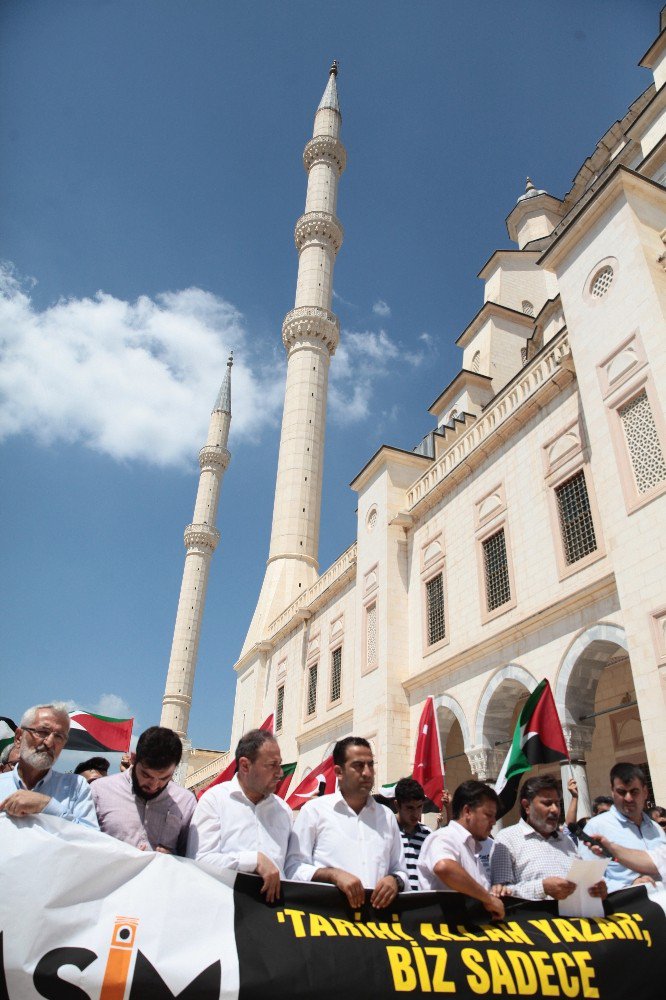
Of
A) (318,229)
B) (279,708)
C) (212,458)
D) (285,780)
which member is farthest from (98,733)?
(212,458)

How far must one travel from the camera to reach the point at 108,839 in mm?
2850

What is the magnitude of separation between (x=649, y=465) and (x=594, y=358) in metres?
1.95

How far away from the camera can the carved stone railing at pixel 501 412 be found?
Result: 11.2m

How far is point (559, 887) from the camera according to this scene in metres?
3.33

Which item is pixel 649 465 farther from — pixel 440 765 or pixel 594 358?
pixel 440 765

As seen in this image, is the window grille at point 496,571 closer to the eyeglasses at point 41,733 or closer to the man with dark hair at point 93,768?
the man with dark hair at point 93,768

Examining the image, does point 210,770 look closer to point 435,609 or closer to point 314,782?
point 435,609

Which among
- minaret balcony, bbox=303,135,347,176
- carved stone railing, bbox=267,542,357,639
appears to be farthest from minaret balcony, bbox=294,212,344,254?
carved stone railing, bbox=267,542,357,639

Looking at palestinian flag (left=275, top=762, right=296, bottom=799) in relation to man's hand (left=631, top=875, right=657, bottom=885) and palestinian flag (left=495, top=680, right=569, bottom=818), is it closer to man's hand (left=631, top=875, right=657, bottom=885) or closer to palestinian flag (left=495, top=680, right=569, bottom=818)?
palestinian flag (left=495, top=680, right=569, bottom=818)

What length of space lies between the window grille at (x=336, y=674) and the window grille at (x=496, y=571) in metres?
6.63

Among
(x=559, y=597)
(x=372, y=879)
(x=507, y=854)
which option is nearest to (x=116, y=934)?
(x=372, y=879)

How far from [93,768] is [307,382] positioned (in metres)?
24.6

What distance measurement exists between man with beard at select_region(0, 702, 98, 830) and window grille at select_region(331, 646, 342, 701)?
47.5 ft

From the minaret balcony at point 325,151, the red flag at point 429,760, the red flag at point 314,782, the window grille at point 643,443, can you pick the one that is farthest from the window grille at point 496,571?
the minaret balcony at point 325,151
